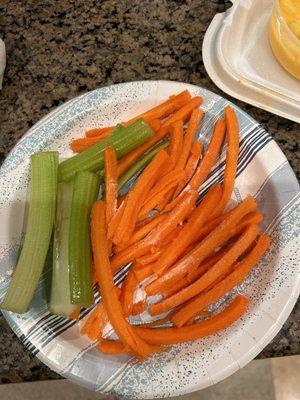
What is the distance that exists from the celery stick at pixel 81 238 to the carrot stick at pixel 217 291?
17 centimetres

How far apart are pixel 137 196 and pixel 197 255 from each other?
0.16m

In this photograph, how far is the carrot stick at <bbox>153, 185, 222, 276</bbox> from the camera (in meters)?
0.97

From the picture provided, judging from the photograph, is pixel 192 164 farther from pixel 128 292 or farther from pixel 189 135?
pixel 128 292

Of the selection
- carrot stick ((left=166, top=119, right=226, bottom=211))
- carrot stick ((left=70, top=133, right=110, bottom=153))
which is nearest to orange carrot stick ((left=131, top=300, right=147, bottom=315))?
carrot stick ((left=166, top=119, right=226, bottom=211))

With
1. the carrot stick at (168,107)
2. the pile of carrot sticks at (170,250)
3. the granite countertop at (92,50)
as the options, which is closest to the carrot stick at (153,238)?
the pile of carrot sticks at (170,250)

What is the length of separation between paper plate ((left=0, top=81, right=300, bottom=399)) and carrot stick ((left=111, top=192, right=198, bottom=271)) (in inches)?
2.3

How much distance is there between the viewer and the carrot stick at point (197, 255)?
0.96 meters

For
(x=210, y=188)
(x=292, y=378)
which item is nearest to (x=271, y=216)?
(x=210, y=188)

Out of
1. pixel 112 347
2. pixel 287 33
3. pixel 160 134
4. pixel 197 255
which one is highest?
pixel 287 33

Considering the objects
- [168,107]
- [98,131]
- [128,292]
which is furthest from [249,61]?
[128,292]

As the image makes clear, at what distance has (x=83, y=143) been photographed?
112 cm

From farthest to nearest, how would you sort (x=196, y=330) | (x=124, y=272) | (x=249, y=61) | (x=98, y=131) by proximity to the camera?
(x=249, y=61) → (x=98, y=131) → (x=124, y=272) → (x=196, y=330)

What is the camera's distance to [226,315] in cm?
93

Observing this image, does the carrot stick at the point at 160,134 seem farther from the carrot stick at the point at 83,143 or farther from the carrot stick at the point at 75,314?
the carrot stick at the point at 75,314
